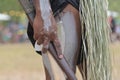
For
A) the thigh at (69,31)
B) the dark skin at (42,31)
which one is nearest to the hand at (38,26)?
the dark skin at (42,31)

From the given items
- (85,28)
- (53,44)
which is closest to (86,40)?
(85,28)

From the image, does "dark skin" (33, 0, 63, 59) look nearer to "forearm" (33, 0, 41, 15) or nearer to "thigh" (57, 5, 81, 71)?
"forearm" (33, 0, 41, 15)

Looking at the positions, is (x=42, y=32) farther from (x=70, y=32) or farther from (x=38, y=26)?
(x=70, y=32)

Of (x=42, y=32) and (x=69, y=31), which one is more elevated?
(x=42, y=32)

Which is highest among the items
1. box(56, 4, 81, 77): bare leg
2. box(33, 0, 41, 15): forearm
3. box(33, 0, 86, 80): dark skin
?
box(33, 0, 41, 15): forearm

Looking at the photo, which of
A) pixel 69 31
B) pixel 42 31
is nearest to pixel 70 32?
pixel 69 31

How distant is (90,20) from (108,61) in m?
0.27

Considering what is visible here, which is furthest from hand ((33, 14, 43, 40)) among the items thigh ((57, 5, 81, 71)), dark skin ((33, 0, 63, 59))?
thigh ((57, 5, 81, 71))

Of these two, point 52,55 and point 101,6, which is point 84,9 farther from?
point 52,55

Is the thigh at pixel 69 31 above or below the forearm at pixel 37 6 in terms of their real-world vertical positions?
below

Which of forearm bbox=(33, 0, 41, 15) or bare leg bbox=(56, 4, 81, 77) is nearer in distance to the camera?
forearm bbox=(33, 0, 41, 15)

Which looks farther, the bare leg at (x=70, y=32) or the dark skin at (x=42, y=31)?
the bare leg at (x=70, y=32)

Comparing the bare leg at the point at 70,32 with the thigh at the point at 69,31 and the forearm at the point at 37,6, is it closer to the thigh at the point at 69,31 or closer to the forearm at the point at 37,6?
the thigh at the point at 69,31

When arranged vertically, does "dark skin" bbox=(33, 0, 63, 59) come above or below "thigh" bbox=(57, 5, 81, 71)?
above
